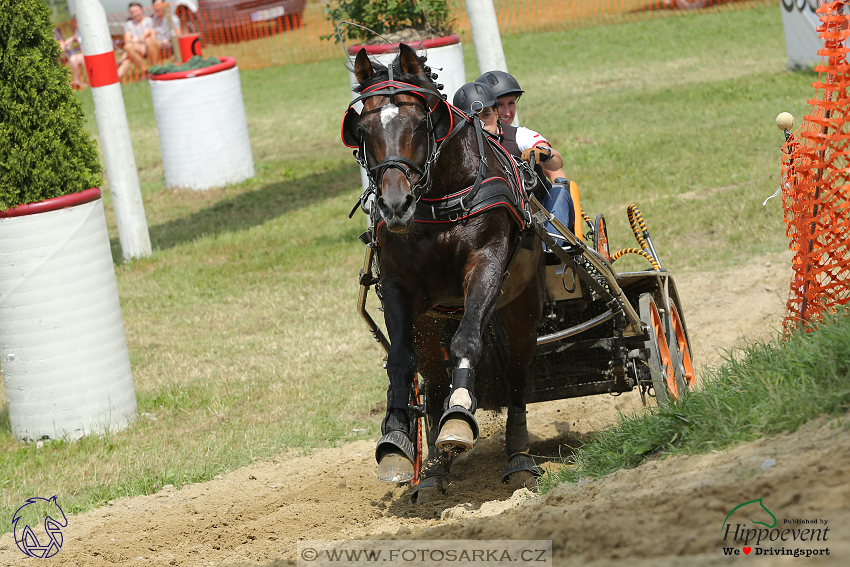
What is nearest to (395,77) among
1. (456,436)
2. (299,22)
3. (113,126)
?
(456,436)

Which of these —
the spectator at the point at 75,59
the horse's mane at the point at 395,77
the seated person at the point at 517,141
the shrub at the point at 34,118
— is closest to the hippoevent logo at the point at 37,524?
the shrub at the point at 34,118

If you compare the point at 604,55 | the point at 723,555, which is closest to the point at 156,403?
the point at 723,555

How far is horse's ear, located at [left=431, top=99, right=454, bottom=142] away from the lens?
13.6 feet

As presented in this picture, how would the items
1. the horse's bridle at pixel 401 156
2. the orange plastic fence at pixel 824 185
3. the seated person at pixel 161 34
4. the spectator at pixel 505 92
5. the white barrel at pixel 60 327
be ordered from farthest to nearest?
the seated person at pixel 161 34 < the white barrel at pixel 60 327 < the spectator at pixel 505 92 < the orange plastic fence at pixel 824 185 < the horse's bridle at pixel 401 156

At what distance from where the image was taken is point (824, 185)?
14.8ft

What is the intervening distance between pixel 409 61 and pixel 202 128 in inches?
456

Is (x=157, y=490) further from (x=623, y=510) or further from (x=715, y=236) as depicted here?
(x=715, y=236)

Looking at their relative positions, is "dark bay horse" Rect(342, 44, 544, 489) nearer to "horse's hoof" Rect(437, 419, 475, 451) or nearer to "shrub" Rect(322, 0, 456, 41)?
"horse's hoof" Rect(437, 419, 475, 451)

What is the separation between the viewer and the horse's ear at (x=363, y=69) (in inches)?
160

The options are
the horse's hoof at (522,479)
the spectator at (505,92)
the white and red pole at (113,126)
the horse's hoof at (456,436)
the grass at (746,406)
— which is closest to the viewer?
the grass at (746,406)

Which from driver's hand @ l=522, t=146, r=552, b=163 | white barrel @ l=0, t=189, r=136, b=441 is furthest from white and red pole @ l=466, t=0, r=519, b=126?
driver's hand @ l=522, t=146, r=552, b=163

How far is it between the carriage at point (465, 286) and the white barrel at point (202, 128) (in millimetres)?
10747

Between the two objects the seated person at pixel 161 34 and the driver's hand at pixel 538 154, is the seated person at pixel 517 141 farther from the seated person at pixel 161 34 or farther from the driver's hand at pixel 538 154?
the seated person at pixel 161 34

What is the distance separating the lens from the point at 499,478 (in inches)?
211
